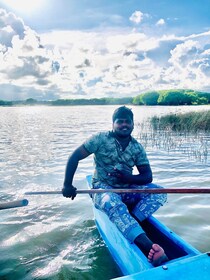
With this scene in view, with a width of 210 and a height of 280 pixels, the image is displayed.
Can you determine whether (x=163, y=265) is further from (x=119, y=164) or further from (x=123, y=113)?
(x=123, y=113)

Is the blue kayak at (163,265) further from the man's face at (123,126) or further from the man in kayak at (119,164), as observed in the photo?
the man's face at (123,126)

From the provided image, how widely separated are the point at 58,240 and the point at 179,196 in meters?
3.36

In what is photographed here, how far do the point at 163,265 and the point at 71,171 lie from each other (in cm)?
201

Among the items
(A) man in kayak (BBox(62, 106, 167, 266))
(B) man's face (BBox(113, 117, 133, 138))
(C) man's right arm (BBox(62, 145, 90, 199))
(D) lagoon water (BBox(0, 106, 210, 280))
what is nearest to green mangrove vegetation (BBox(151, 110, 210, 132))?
(D) lagoon water (BBox(0, 106, 210, 280))

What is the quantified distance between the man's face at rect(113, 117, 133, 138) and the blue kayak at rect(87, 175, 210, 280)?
131 cm

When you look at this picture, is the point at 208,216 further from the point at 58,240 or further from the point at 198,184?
the point at 58,240

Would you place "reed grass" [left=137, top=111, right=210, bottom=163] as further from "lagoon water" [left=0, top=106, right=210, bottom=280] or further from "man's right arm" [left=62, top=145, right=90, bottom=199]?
"man's right arm" [left=62, top=145, right=90, bottom=199]

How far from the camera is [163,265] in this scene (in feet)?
9.42

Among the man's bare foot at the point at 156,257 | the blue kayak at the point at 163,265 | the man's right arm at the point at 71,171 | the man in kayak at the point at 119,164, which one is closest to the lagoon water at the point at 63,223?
the blue kayak at the point at 163,265

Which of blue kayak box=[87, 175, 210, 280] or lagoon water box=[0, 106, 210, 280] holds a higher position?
blue kayak box=[87, 175, 210, 280]

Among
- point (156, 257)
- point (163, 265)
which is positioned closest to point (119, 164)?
point (156, 257)

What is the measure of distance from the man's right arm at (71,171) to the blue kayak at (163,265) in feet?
2.28

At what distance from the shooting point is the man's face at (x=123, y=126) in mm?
4578

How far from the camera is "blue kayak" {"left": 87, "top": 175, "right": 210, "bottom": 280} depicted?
109 inches
